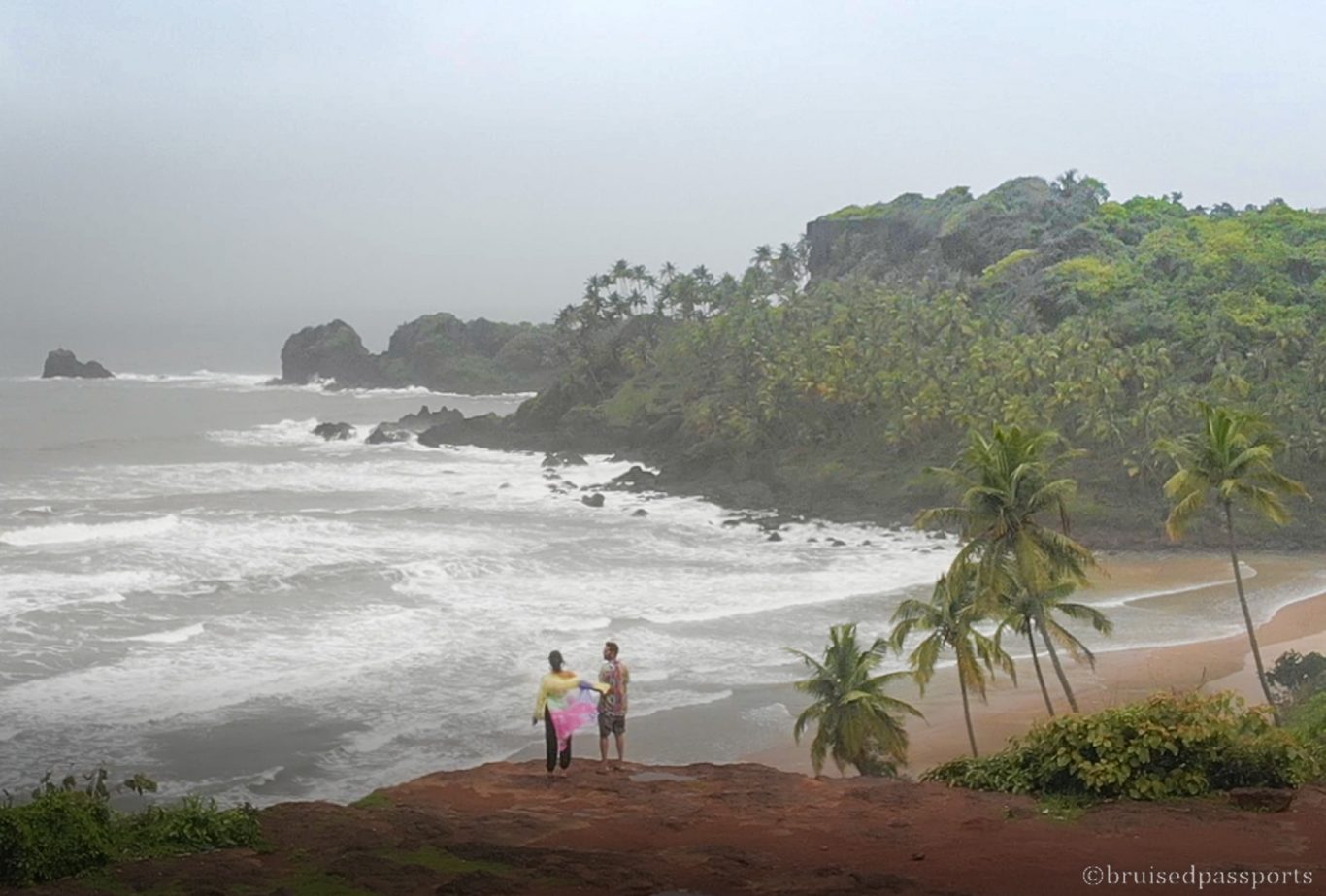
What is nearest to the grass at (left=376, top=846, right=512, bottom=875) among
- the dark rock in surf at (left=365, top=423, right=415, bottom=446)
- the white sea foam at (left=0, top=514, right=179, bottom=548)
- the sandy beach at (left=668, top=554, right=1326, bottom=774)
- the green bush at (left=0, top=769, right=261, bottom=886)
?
the green bush at (left=0, top=769, right=261, bottom=886)

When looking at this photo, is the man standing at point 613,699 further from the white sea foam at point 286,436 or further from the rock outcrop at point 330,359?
the rock outcrop at point 330,359

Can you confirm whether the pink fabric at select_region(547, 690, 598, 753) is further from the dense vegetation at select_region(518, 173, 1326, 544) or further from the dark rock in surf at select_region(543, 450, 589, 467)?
the dark rock in surf at select_region(543, 450, 589, 467)

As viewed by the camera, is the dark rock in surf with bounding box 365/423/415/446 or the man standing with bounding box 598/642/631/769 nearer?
the man standing with bounding box 598/642/631/769

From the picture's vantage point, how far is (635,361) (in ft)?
243

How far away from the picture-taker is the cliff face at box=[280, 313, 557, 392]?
113 meters

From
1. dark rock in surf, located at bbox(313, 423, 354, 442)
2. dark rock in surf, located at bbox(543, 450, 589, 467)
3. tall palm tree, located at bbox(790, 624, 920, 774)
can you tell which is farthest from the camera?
dark rock in surf, located at bbox(313, 423, 354, 442)

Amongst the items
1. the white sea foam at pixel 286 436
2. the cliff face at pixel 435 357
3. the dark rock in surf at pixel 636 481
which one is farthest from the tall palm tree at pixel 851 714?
the cliff face at pixel 435 357

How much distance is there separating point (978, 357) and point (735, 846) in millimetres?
47195

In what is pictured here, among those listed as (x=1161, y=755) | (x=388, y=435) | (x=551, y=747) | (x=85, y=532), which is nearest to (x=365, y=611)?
(x=85, y=532)

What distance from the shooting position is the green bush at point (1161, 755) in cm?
993

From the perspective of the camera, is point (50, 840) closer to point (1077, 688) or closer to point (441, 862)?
point (441, 862)

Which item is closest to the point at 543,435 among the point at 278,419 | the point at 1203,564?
the point at 278,419

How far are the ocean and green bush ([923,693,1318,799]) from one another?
32.7 feet

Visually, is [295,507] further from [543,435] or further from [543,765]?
[543,765]
